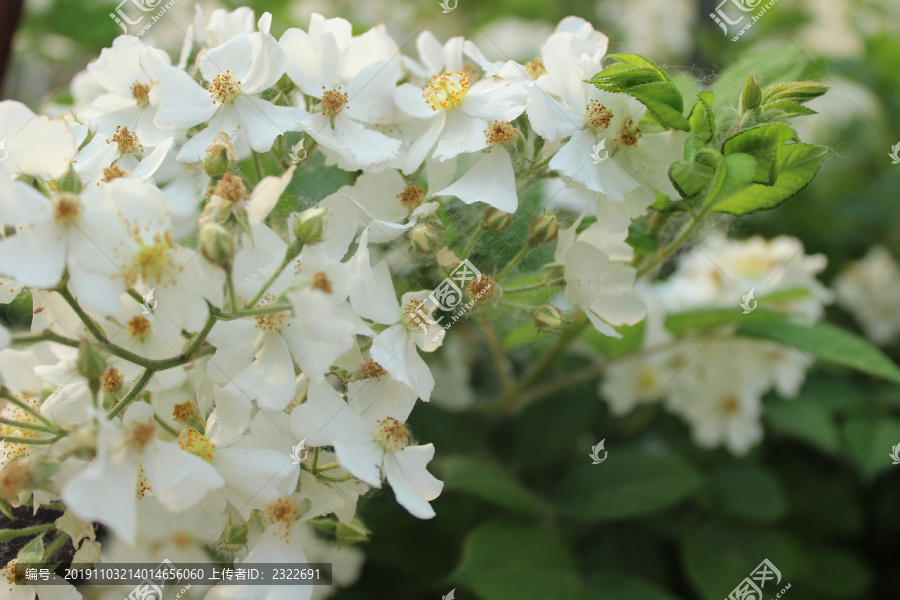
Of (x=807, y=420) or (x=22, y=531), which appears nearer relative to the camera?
(x=22, y=531)

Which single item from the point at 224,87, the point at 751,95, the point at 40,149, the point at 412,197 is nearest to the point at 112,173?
the point at 40,149

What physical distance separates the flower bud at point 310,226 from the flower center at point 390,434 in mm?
263

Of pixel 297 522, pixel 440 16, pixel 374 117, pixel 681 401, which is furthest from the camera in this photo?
pixel 440 16

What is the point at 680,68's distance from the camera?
1215 millimetres

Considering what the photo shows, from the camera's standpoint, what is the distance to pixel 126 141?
3.34 feet

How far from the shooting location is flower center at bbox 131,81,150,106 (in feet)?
3.63

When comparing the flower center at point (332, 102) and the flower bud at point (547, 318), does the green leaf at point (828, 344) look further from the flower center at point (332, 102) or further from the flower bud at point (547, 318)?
the flower center at point (332, 102)

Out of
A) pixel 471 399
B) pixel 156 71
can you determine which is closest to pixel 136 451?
pixel 156 71

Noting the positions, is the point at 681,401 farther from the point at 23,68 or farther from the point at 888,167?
the point at 23,68

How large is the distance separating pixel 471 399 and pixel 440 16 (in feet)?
6.42

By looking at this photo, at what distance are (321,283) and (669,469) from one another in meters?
1.07

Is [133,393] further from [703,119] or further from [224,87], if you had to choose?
[703,119]

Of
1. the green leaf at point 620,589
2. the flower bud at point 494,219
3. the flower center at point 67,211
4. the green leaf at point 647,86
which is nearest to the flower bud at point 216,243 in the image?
the flower center at point 67,211

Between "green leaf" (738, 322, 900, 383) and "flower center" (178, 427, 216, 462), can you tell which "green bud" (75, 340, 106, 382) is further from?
"green leaf" (738, 322, 900, 383)
